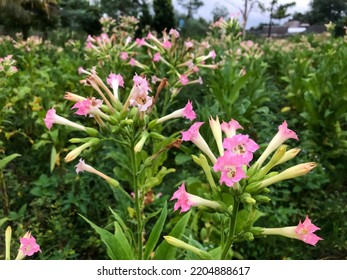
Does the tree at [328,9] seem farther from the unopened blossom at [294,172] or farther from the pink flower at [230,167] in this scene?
the pink flower at [230,167]

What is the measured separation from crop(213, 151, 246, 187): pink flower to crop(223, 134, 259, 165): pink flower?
0.02m

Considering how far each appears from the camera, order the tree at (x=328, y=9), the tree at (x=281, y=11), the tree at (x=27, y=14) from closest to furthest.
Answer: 1. the tree at (x=328, y=9)
2. the tree at (x=281, y=11)
3. the tree at (x=27, y=14)

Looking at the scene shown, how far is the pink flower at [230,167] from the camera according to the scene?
94 cm

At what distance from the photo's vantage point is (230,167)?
37.8 inches

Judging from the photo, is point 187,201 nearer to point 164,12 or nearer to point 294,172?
point 294,172

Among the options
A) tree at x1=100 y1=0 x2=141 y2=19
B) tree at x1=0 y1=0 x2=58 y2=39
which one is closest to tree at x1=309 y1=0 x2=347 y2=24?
tree at x1=100 y1=0 x2=141 y2=19

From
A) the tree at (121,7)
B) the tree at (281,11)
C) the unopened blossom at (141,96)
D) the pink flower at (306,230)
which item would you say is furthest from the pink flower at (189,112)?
the tree at (121,7)

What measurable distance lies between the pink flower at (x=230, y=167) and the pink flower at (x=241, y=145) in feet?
0.07

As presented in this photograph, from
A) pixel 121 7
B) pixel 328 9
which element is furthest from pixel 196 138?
pixel 121 7

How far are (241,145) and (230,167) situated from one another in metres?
0.06

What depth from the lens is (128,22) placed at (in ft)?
19.7

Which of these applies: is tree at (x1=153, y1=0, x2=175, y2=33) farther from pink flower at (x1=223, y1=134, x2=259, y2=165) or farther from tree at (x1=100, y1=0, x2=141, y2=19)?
pink flower at (x1=223, y1=134, x2=259, y2=165)
